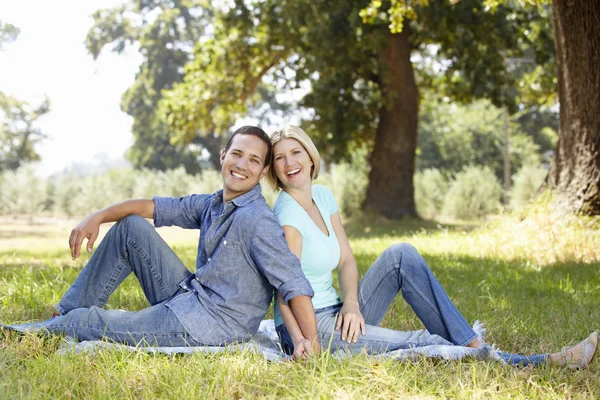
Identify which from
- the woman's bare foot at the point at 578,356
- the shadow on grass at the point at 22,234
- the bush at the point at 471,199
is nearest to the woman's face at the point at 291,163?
the woman's bare foot at the point at 578,356

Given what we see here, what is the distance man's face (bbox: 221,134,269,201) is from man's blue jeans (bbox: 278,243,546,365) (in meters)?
0.82

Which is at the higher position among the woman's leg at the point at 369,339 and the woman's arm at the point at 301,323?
the woman's arm at the point at 301,323

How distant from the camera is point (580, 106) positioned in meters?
8.80

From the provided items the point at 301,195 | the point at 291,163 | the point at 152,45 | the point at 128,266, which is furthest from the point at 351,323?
the point at 152,45

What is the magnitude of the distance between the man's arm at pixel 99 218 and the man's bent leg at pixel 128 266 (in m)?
0.07

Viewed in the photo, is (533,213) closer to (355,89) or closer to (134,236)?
(134,236)

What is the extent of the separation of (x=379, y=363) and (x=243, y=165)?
1.31 meters

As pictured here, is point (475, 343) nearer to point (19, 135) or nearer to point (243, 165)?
point (243, 165)

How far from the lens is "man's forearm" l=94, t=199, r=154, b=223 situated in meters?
3.88

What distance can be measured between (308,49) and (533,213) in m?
9.74

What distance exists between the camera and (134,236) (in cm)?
388

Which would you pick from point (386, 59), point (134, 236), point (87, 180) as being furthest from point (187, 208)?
point (87, 180)

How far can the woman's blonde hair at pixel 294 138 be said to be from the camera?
A: 378 cm

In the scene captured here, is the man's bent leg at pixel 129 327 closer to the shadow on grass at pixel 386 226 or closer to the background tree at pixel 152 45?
the shadow on grass at pixel 386 226
